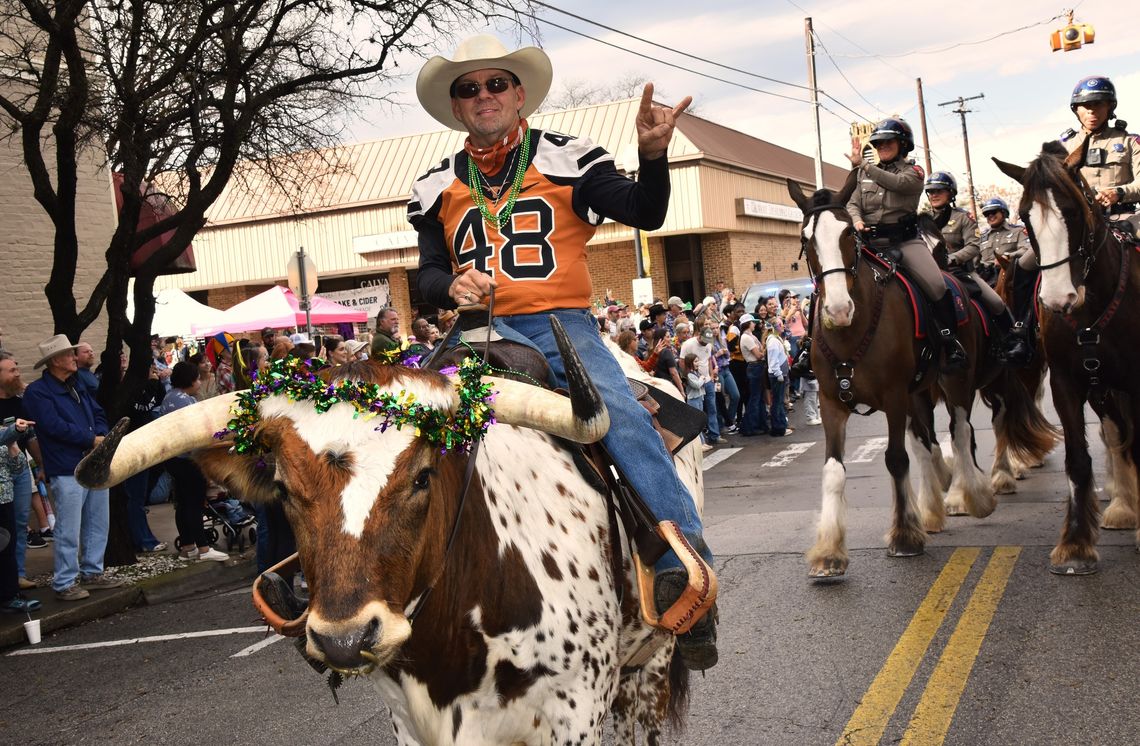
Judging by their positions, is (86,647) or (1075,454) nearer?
(1075,454)

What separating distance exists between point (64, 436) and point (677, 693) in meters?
6.90

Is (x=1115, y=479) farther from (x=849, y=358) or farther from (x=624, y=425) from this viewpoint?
(x=624, y=425)

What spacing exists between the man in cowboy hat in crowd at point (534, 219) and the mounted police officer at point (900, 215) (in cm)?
496

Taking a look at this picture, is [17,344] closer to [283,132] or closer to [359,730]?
[283,132]

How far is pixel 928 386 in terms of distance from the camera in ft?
28.9

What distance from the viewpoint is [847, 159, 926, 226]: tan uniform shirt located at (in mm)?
8711

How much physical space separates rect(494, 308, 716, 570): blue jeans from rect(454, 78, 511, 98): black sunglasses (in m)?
0.94

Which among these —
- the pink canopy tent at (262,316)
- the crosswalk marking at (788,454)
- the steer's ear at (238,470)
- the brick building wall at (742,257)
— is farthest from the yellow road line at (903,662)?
the brick building wall at (742,257)

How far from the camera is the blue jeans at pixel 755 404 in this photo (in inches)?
711

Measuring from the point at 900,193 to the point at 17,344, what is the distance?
1151 cm

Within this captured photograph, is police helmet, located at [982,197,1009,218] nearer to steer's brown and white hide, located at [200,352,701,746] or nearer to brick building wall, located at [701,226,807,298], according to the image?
steer's brown and white hide, located at [200,352,701,746]

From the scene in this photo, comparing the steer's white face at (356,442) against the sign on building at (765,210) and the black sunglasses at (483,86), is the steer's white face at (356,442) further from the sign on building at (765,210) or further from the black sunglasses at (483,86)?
the sign on building at (765,210)

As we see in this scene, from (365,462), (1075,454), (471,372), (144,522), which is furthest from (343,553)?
(144,522)

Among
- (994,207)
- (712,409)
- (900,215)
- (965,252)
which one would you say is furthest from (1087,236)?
(712,409)
